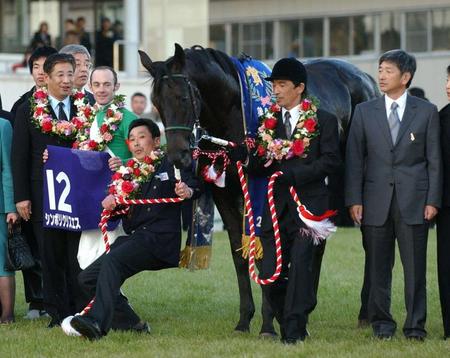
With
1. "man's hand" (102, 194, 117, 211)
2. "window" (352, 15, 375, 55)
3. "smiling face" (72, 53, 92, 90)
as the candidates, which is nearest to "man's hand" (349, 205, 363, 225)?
"man's hand" (102, 194, 117, 211)

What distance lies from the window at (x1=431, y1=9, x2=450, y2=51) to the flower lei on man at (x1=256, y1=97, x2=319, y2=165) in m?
27.2

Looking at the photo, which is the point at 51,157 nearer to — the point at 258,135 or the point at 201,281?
the point at 258,135

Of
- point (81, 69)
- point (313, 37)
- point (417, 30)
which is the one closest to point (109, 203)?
point (81, 69)

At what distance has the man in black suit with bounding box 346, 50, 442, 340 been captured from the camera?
8664mm

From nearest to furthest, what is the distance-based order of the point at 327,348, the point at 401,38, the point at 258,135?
the point at 327,348
the point at 258,135
the point at 401,38

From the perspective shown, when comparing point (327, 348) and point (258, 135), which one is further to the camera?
point (258, 135)

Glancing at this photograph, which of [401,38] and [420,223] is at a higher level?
[401,38]

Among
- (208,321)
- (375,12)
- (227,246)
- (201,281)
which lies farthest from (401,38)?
(208,321)

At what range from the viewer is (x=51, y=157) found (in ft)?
31.0

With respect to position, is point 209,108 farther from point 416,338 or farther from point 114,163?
point 416,338

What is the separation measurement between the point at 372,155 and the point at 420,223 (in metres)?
0.65

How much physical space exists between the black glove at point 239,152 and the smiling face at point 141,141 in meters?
0.67

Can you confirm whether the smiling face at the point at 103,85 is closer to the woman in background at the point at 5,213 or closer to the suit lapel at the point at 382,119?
the woman in background at the point at 5,213

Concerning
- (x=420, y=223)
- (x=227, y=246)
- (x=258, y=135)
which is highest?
(x=258, y=135)
